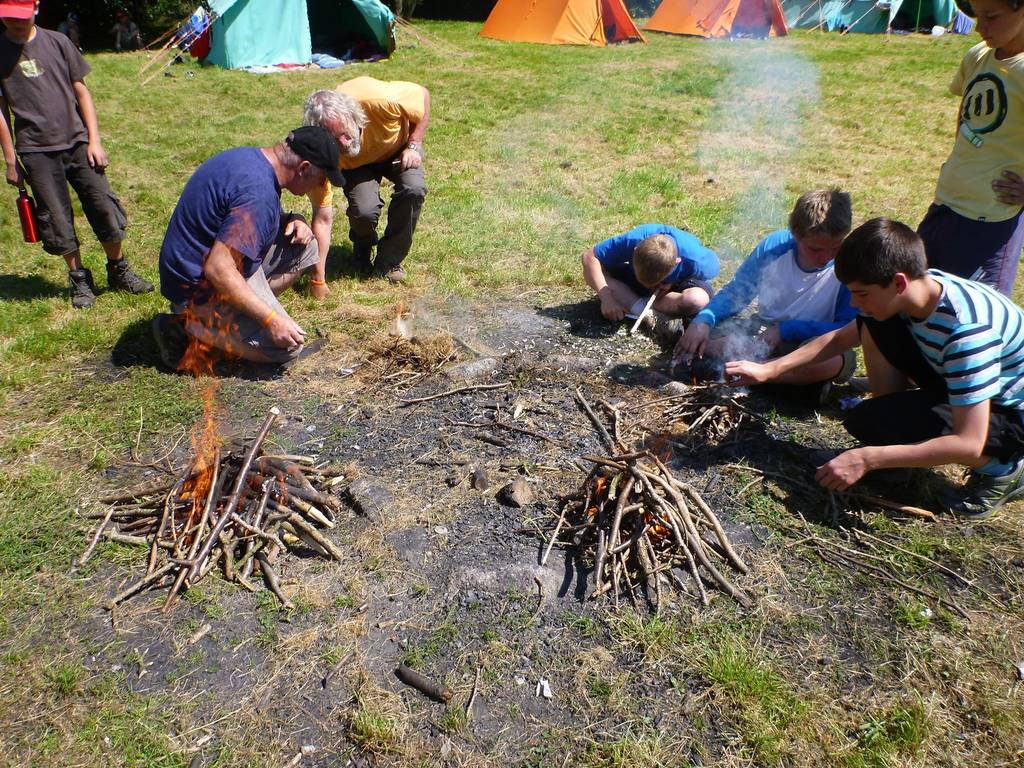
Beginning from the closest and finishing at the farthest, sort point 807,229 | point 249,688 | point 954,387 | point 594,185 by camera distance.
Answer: point 249,688 < point 954,387 < point 807,229 < point 594,185

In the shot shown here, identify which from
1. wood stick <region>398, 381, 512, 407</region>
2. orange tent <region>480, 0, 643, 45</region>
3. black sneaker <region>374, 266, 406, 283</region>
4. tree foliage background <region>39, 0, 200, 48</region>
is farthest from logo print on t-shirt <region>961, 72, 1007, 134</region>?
tree foliage background <region>39, 0, 200, 48</region>

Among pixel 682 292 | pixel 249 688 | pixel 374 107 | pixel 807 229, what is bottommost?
pixel 249 688

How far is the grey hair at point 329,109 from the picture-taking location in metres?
4.37

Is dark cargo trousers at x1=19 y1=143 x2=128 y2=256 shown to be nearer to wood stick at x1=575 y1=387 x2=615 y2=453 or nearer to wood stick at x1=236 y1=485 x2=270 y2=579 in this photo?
wood stick at x1=236 y1=485 x2=270 y2=579

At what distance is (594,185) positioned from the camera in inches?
305

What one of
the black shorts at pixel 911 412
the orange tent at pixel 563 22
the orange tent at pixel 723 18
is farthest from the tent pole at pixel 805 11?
the black shorts at pixel 911 412

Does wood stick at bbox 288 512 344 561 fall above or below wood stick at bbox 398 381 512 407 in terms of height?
below

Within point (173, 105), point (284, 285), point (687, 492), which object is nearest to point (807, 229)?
point (687, 492)

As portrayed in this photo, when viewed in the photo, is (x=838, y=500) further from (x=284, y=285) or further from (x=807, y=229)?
(x=284, y=285)

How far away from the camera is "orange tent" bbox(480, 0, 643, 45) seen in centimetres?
1570

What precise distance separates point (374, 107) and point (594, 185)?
3218 millimetres

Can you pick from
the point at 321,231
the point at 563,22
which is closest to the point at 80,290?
the point at 321,231

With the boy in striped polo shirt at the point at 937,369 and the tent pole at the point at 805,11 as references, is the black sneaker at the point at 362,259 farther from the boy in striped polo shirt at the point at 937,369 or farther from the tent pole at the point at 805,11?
the tent pole at the point at 805,11

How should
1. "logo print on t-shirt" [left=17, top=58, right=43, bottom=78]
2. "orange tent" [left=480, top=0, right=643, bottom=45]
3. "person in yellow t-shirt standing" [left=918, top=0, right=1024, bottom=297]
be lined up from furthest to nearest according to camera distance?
"orange tent" [left=480, top=0, right=643, bottom=45], "logo print on t-shirt" [left=17, top=58, right=43, bottom=78], "person in yellow t-shirt standing" [left=918, top=0, right=1024, bottom=297]
